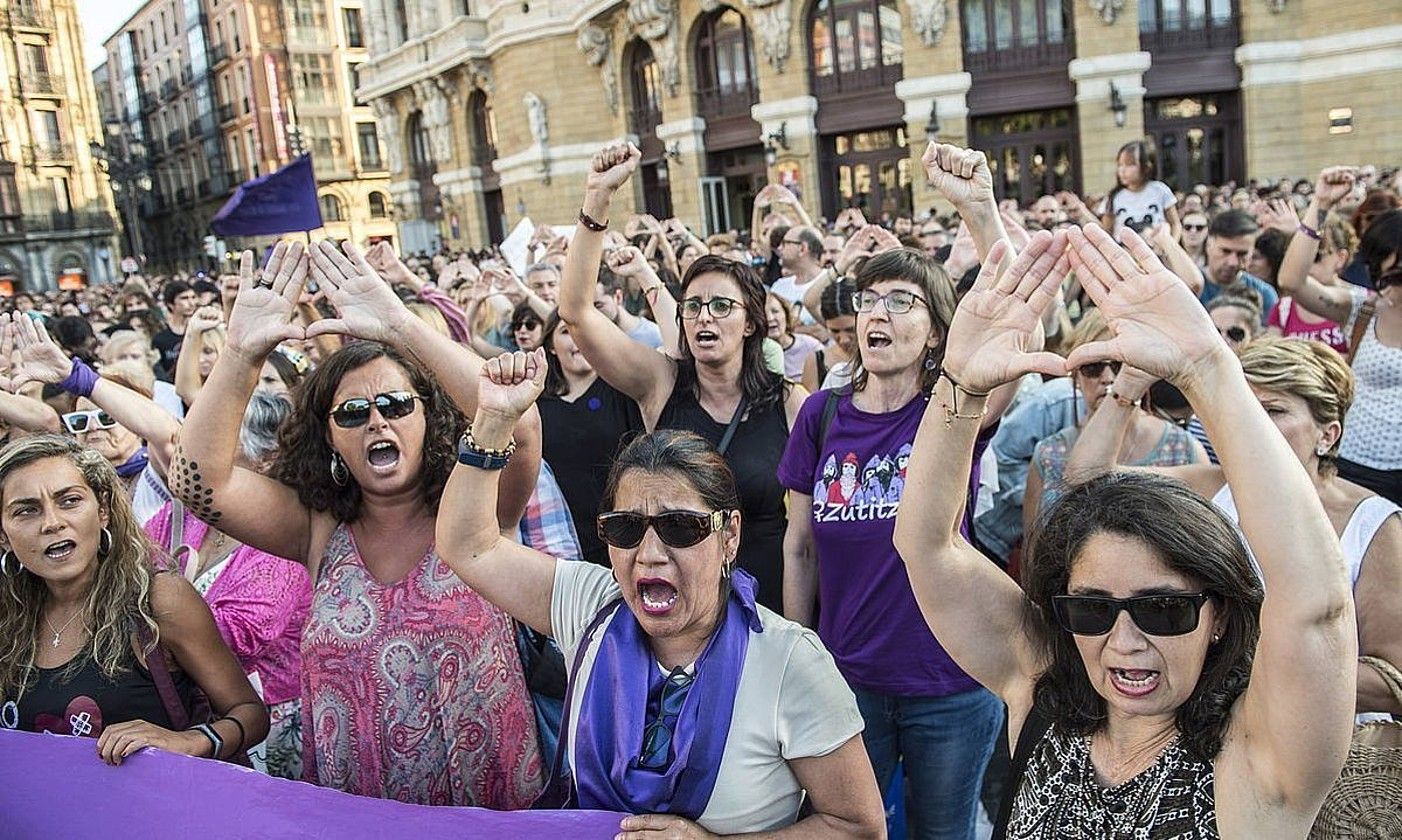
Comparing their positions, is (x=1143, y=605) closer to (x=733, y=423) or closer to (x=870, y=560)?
(x=870, y=560)

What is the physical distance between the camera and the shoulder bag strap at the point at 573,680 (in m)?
2.07

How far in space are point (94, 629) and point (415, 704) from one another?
836 millimetres

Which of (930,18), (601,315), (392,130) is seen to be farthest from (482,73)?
(601,315)

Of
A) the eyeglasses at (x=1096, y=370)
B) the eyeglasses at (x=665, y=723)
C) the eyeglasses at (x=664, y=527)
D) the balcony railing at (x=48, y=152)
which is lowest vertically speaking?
the eyeglasses at (x=665, y=723)

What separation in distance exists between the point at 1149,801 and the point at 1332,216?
16.0 ft

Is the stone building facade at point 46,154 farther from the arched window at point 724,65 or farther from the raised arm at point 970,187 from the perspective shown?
the raised arm at point 970,187

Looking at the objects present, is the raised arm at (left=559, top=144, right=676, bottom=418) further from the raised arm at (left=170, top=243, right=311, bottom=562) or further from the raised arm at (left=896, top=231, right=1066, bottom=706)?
the raised arm at (left=896, top=231, right=1066, bottom=706)

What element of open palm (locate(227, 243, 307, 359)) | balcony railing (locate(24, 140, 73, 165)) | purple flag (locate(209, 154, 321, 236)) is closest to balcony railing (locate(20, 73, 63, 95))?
balcony railing (locate(24, 140, 73, 165))

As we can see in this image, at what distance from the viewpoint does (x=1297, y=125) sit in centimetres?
2089

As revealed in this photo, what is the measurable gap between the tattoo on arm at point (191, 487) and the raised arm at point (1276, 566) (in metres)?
2.03

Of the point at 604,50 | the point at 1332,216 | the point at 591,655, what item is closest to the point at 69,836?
the point at 591,655

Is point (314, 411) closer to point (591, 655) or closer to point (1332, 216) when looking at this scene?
point (591, 655)

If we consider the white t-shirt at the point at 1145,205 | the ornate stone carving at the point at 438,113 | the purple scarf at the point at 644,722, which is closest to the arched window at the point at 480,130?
the ornate stone carving at the point at 438,113

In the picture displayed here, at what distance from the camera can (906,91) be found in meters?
21.6
